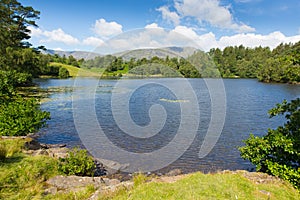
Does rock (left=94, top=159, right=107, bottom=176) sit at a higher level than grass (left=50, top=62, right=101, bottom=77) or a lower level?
lower

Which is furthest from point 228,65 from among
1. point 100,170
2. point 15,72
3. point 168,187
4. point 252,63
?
point 168,187

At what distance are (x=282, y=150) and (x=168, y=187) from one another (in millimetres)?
5537

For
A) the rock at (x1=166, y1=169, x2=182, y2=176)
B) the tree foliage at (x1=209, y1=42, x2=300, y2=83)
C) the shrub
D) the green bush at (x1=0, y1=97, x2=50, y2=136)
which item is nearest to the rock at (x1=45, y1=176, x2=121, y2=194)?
the shrub

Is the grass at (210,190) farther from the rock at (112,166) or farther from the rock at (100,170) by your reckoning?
the rock at (112,166)

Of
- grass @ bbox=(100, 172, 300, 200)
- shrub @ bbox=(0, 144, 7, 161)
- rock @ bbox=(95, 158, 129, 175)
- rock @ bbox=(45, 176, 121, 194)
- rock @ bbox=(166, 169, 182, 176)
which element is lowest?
rock @ bbox=(95, 158, 129, 175)

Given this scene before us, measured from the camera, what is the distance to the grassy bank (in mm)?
6805

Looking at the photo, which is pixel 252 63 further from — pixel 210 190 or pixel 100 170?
pixel 210 190

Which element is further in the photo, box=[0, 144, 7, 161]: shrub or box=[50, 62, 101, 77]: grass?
box=[50, 62, 101, 77]: grass

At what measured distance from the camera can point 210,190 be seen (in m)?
6.96

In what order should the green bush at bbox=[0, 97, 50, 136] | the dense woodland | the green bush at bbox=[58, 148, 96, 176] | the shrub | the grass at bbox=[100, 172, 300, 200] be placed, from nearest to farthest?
the grass at bbox=[100, 172, 300, 200], the shrub, the green bush at bbox=[58, 148, 96, 176], the green bush at bbox=[0, 97, 50, 136], the dense woodland

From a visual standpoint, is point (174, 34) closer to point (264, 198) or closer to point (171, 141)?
point (171, 141)

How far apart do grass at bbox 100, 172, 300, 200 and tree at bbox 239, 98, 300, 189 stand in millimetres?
696

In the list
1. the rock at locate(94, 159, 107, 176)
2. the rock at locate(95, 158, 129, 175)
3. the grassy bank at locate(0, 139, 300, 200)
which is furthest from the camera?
the rock at locate(95, 158, 129, 175)

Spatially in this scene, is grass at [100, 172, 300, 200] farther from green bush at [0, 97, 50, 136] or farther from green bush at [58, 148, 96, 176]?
green bush at [0, 97, 50, 136]
